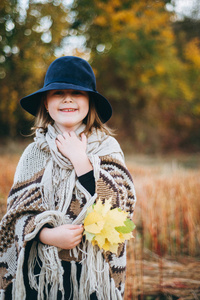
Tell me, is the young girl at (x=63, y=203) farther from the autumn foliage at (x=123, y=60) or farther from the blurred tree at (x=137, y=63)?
the blurred tree at (x=137, y=63)

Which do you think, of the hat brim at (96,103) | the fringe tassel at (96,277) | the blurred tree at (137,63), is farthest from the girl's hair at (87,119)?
the blurred tree at (137,63)

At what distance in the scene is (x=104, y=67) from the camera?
1458 centimetres

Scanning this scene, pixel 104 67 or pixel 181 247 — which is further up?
pixel 104 67

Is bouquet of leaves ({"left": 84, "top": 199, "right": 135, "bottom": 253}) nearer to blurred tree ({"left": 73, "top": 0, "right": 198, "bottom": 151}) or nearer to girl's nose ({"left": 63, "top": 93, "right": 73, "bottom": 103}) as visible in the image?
girl's nose ({"left": 63, "top": 93, "right": 73, "bottom": 103})

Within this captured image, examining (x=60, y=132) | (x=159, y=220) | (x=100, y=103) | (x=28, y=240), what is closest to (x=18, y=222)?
(x=28, y=240)

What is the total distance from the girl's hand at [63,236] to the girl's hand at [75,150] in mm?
262

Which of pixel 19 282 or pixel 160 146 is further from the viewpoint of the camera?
pixel 160 146

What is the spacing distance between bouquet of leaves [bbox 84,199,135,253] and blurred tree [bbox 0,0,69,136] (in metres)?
8.14

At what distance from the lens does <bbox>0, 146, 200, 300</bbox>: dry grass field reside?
8.31ft

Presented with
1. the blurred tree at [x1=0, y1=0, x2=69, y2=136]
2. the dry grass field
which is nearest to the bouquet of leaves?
the dry grass field

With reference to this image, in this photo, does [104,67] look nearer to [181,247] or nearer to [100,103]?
[181,247]

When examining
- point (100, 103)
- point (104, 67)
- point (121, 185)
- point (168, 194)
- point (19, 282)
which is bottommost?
point (19, 282)

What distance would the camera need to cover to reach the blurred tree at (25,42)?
837 cm

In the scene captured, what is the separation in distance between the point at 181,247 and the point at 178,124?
604 inches
